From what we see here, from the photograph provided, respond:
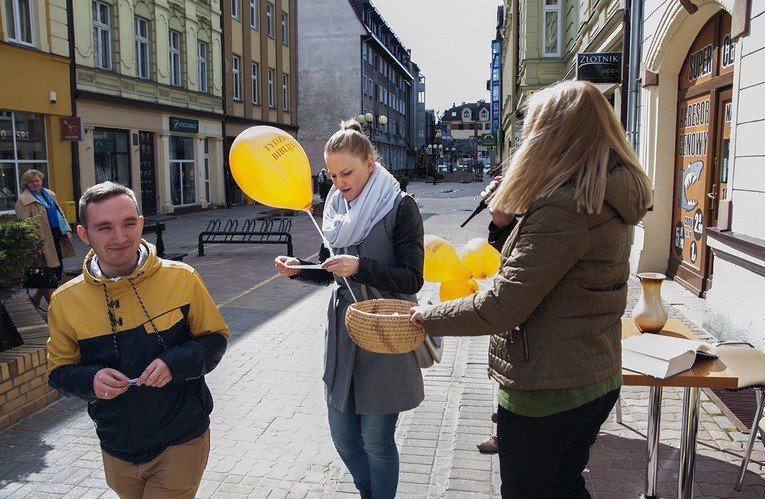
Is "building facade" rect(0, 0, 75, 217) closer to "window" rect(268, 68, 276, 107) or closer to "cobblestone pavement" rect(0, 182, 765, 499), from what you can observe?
"cobblestone pavement" rect(0, 182, 765, 499)

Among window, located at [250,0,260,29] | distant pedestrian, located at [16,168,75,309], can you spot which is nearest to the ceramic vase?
distant pedestrian, located at [16,168,75,309]

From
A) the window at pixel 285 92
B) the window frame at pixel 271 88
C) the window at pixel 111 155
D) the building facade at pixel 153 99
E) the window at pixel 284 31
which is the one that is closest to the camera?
the building facade at pixel 153 99

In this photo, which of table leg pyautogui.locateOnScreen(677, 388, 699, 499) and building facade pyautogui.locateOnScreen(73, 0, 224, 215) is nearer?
table leg pyautogui.locateOnScreen(677, 388, 699, 499)

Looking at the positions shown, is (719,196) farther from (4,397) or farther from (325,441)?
(4,397)

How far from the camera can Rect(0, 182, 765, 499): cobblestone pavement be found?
11.6 ft

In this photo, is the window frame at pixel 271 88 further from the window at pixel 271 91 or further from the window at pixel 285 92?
the window at pixel 285 92

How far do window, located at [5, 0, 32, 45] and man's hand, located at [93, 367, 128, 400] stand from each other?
16.0 metres

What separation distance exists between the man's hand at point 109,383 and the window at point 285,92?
1265 inches

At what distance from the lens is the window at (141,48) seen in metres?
20.3

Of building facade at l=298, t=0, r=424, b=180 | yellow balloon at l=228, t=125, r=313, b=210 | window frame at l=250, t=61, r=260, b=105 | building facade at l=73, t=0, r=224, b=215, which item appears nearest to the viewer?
yellow balloon at l=228, t=125, r=313, b=210

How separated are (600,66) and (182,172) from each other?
1719 cm

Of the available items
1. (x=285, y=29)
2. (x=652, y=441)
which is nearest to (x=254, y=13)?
(x=285, y=29)

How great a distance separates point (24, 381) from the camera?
15.1 feet

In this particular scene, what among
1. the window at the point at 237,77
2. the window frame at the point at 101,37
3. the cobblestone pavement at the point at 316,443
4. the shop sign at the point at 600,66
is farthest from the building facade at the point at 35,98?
the shop sign at the point at 600,66
